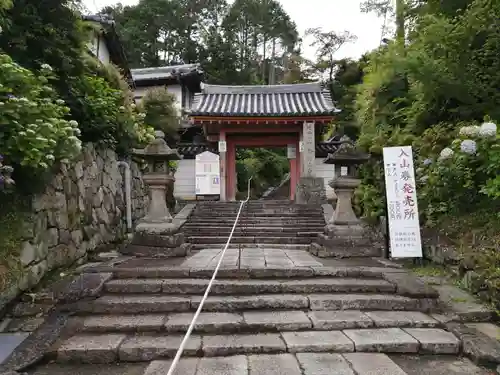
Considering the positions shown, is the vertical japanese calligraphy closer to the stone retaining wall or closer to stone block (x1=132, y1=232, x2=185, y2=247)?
the stone retaining wall

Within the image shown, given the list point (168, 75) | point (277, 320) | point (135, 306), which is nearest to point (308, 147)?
point (277, 320)

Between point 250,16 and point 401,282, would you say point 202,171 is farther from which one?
point 250,16

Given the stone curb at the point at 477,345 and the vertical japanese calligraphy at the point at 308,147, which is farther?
the vertical japanese calligraphy at the point at 308,147

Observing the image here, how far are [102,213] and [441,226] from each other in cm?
Answer: 602

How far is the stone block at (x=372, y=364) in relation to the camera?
9.85ft

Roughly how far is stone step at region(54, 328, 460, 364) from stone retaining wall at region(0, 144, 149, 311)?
111cm

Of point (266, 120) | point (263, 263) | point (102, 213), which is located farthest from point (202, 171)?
point (263, 263)

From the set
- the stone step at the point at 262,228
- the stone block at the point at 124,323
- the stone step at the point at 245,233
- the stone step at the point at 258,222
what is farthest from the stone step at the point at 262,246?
the stone block at the point at 124,323

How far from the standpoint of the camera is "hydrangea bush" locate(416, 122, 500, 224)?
15.3 feet

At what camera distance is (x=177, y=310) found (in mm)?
4051

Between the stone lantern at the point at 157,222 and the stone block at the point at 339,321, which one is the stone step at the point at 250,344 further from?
the stone lantern at the point at 157,222

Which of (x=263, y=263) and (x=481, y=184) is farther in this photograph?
(x=263, y=263)

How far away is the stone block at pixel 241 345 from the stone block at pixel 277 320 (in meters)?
0.13

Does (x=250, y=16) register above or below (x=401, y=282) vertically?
→ above
